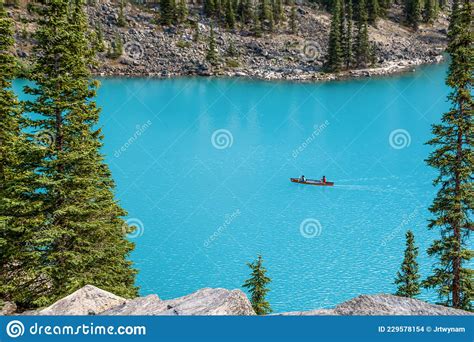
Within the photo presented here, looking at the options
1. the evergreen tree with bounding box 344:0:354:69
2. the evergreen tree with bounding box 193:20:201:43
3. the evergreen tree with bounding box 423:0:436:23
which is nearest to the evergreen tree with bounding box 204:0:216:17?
the evergreen tree with bounding box 193:20:201:43

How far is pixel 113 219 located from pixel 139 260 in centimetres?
1474

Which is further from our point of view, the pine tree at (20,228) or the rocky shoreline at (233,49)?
the rocky shoreline at (233,49)

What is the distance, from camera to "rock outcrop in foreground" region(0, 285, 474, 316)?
11523mm

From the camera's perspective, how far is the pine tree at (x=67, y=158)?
18125 mm

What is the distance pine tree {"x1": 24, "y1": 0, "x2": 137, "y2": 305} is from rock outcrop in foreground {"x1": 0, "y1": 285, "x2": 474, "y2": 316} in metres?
5.29

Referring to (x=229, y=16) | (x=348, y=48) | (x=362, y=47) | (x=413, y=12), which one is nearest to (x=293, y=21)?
(x=229, y=16)

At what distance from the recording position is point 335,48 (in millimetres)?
115625

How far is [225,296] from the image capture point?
40.5ft

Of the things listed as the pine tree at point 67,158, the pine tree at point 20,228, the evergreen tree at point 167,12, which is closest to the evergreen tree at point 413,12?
the evergreen tree at point 167,12

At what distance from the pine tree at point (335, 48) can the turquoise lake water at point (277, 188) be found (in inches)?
1041

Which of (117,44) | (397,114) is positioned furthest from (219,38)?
(397,114)

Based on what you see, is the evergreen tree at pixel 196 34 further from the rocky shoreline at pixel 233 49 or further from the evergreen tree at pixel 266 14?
the evergreen tree at pixel 266 14

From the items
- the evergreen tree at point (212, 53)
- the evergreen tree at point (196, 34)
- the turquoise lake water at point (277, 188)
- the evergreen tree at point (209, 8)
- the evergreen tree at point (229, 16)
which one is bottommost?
the turquoise lake water at point (277, 188)

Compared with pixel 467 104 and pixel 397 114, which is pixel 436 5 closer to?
pixel 397 114
